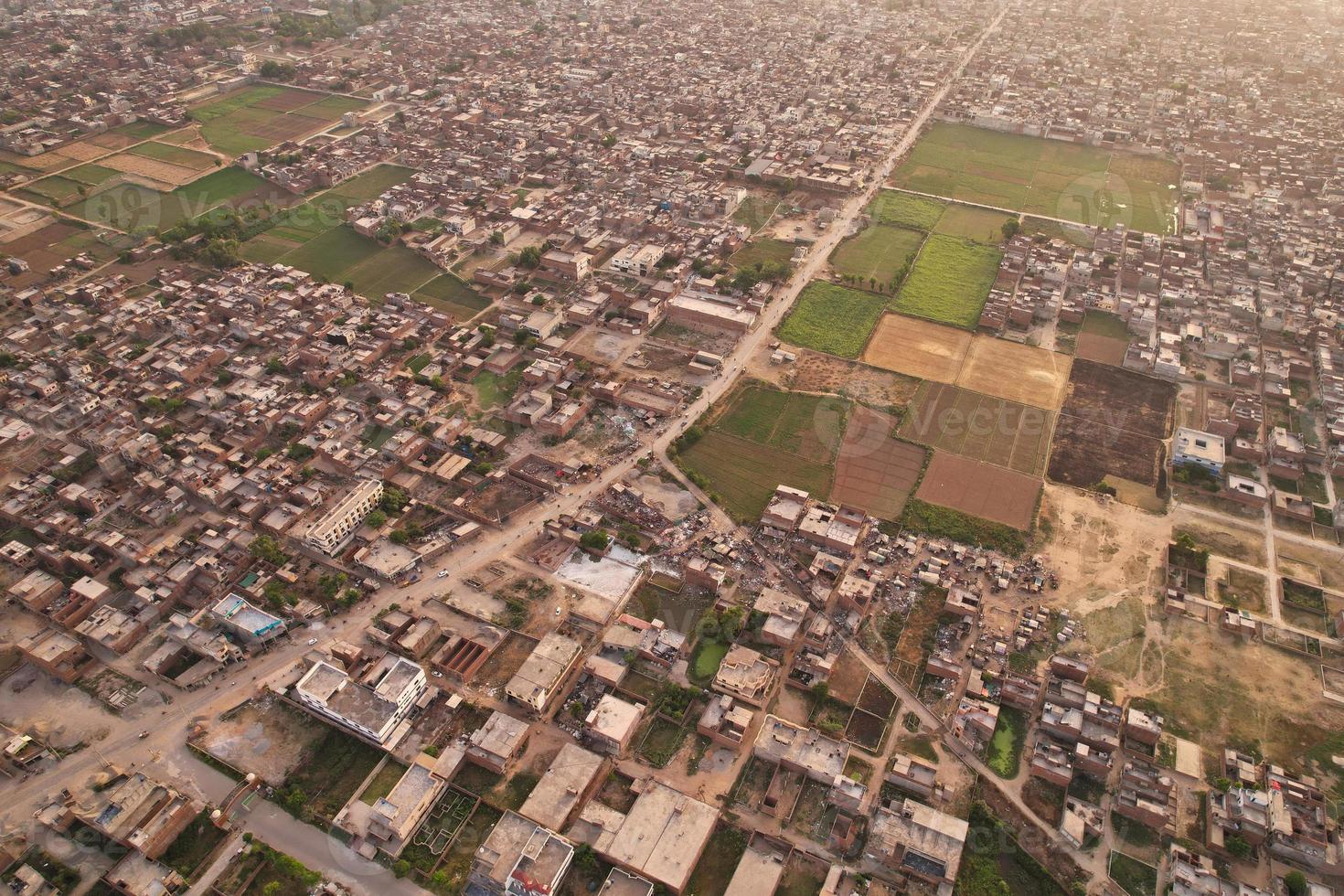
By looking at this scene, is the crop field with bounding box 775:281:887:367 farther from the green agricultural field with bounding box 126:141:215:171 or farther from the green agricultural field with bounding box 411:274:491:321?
the green agricultural field with bounding box 126:141:215:171

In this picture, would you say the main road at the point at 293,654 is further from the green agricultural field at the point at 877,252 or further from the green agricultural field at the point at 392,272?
the green agricultural field at the point at 392,272

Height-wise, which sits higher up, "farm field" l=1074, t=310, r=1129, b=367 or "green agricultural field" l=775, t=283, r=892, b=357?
"farm field" l=1074, t=310, r=1129, b=367

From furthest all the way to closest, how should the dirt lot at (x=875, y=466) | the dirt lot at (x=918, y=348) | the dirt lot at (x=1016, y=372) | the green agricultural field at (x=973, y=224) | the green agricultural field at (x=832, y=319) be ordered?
1. the green agricultural field at (x=973, y=224)
2. the green agricultural field at (x=832, y=319)
3. the dirt lot at (x=918, y=348)
4. the dirt lot at (x=1016, y=372)
5. the dirt lot at (x=875, y=466)

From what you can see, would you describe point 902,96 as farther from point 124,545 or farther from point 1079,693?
point 124,545

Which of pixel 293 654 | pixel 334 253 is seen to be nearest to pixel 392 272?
pixel 334 253

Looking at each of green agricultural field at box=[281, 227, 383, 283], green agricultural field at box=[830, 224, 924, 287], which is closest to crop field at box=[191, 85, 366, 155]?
green agricultural field at box=[281, 227, 383, 283]

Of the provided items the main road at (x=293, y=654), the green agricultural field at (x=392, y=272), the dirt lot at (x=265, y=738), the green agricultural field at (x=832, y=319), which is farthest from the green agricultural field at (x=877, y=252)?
the dirt lot at (x=265, y=738)

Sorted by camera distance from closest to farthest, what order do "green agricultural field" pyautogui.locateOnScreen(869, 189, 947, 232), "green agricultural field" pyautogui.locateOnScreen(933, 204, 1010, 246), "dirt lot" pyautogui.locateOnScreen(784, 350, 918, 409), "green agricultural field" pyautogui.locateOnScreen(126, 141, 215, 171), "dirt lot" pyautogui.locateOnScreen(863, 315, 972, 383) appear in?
"dirt lot" pyautogui.locateOnScreen(784, 350, 918, 409) → "dirt lot" pyautogui.locateOnScreen(863, 315, 972, 383) → "green agricultural field" pyautogui.locateOnScreen(933, 204, 1010, 246) → "green agricultural field" pyautogui.locateOnScreen(869, 189, 947, 232) → "green agricultural field" pyautogui.locateOnScreen(126, 141, 215, 171)

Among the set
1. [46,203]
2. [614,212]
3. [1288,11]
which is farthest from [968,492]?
[1288,11]
